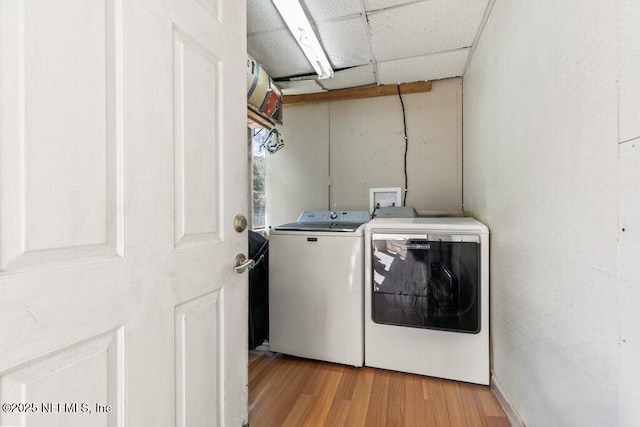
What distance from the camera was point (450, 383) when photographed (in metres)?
1.64

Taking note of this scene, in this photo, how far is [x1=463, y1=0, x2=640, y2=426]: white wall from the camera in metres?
0.66

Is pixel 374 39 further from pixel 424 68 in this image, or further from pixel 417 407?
pixel 417 407

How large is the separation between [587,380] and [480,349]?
902 millimetres

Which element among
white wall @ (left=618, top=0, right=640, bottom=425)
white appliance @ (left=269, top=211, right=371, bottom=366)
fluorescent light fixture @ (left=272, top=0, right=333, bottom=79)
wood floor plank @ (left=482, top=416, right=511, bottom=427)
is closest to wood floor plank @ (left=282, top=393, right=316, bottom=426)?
white appliance @ (left=269, top=211, right=371, bottom=366)

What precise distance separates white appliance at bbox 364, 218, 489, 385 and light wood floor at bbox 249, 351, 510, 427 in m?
0.10

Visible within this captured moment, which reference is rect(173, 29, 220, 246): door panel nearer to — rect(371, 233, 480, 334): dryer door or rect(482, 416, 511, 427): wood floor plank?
rect(371, 233, 480, 334): dryer door

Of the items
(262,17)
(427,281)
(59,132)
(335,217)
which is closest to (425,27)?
(262,17)

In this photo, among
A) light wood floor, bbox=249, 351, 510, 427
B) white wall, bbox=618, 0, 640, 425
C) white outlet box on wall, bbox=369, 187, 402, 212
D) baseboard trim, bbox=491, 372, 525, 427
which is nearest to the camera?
white wall, bbox=618, 0, 640, 425

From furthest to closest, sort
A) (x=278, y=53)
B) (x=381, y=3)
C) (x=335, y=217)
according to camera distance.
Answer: (x=335, y=217), (x=278, y=53), (x=381, y=3)

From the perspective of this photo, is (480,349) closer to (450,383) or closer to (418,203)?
(450,383)

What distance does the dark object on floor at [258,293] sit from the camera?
2.03 m

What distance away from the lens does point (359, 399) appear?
59.2 inches

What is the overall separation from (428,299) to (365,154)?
1537 millimetres

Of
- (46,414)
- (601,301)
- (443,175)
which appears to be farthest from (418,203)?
(46,414)
